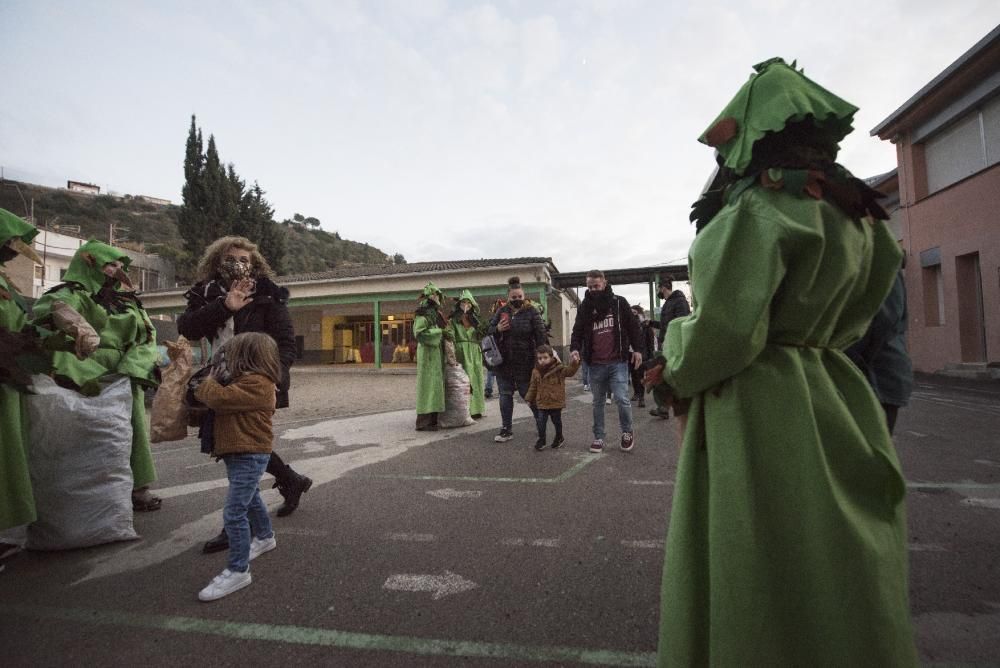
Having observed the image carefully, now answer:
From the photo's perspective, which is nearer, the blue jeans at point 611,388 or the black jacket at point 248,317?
the black jacket at point 248,317

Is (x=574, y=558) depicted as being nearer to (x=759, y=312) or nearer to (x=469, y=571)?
(x=469, y=571)

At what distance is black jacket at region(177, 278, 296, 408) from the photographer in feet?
9.91

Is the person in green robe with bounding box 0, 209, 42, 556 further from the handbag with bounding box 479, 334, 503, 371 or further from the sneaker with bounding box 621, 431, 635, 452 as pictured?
the sneaker with bounding box 621, 431, 635, 452

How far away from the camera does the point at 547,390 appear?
18.7 ft

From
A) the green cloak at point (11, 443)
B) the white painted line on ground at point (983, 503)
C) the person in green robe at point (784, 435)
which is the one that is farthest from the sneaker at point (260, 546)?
the white painted line on ground at point (983, 503)

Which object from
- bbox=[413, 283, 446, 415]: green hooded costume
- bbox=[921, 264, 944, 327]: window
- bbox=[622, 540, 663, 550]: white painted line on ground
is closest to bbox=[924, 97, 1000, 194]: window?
bbox=[921, 264, 944, 327]: window

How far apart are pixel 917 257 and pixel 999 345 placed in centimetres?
360

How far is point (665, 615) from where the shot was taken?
4.58 ft

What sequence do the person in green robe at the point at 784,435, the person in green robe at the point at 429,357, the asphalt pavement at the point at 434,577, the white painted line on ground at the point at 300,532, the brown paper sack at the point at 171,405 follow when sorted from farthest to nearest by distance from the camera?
the person in green robe at the point at 429,357, the white painted line on ground at the point at 300,532, the brown paper sack at the point at 171,405, the asphalt pavement at the point at 434,577, the person in green robe at the point at 784,435

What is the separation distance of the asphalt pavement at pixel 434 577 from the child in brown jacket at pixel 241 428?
0.50 ft

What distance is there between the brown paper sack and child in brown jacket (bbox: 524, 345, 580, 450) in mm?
3662

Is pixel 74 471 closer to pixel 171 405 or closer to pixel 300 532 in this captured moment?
pixel 171 405

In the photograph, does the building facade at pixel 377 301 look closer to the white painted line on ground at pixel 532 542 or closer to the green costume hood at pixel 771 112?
the white painted line on ground at pixel 532 542

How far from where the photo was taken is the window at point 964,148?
12266 mm
